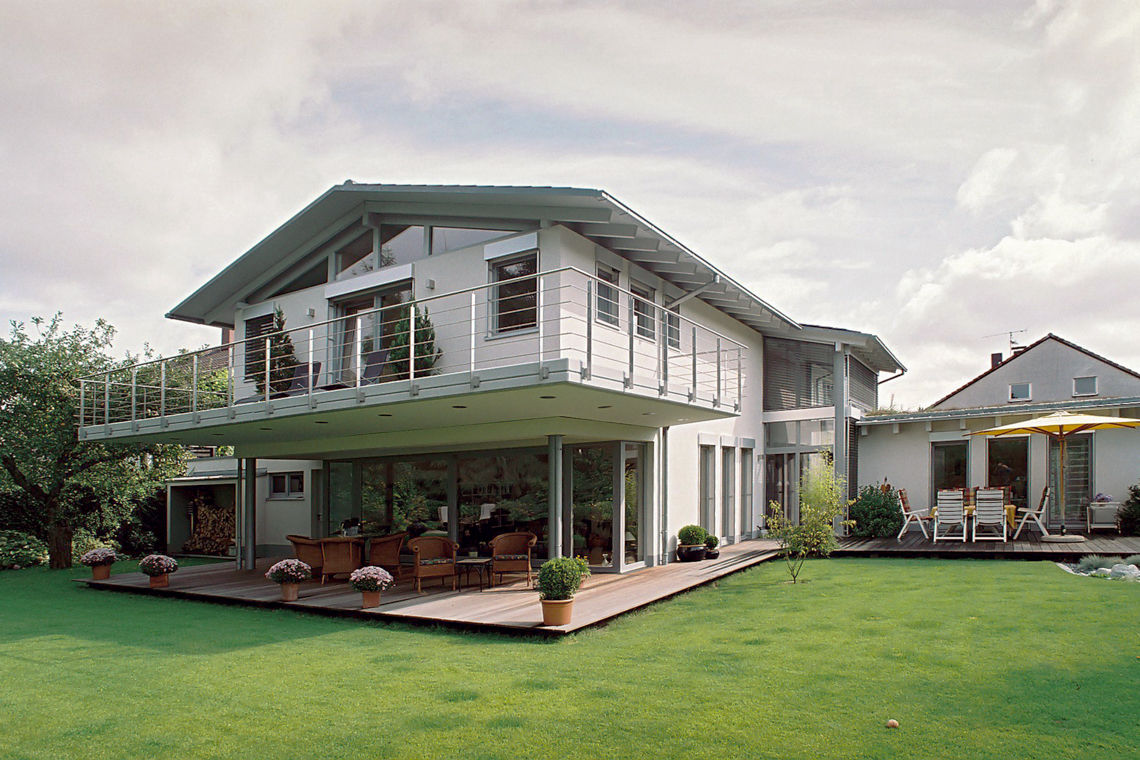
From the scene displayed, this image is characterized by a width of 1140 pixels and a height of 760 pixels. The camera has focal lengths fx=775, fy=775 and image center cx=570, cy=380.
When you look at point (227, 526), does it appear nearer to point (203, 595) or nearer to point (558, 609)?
point (203, 595)

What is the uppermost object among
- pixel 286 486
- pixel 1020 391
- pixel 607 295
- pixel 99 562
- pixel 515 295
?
pixel 607 295

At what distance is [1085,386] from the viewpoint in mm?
28422

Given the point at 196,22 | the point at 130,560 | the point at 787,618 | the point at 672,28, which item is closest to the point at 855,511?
the point at 787,618

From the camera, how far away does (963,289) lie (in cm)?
4409

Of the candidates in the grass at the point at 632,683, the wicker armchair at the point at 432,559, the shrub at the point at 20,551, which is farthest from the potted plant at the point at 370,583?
the shrub at the point at 20,551

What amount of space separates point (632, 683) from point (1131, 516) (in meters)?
14.0

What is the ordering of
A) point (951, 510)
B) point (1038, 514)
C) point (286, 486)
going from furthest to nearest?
point (286, 486) < point (951, 510) < point (1038, 514)

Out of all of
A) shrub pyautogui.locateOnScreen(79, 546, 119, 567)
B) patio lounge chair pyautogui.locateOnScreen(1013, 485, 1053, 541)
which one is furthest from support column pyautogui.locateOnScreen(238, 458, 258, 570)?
patio lounge chair pyautogui.locateOnScreen(1013, 485, 1053, 541)

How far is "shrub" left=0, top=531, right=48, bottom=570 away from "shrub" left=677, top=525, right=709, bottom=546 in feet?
48.0

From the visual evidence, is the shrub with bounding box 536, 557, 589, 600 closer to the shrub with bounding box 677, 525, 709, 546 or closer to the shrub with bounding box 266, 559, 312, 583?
the shrub with bounding box 266, 559, 312, 583

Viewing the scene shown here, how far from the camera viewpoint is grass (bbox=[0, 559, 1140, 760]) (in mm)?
5141

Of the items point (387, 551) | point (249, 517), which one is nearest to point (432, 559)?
point (387, 551)

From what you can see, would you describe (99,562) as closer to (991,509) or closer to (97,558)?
(97,558)

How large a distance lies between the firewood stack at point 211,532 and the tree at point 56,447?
2.54m
